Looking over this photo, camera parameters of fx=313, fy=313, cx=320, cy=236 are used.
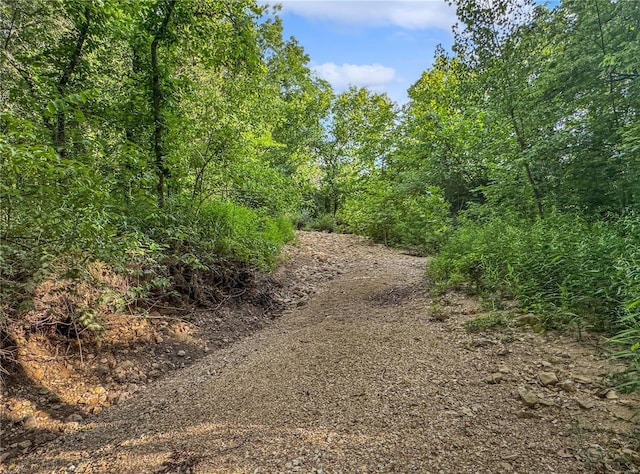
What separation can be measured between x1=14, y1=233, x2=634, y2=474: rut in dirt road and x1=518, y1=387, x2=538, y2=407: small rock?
0.03 meters

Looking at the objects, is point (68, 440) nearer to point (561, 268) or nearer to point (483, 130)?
point (561, 268)

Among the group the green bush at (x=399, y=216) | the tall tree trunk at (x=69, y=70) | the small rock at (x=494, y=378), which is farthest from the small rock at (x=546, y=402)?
the green bush at (x=399, y=216)

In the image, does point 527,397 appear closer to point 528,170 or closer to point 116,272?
point 116,272

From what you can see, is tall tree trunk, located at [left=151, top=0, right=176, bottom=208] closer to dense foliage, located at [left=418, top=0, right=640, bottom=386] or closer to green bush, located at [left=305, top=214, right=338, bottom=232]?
dense foliage, located at [left=418, top=0, right=640, bottom=386]

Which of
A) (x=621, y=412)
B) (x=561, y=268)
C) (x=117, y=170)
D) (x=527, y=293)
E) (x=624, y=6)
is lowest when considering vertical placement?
(x=621, y=412)

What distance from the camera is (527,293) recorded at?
2549mm

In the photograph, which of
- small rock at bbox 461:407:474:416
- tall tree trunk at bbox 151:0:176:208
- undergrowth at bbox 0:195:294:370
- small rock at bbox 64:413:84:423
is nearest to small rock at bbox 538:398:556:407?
small rock at bbox 461:407:474:416

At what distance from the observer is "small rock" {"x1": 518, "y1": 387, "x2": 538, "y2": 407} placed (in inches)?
59.5

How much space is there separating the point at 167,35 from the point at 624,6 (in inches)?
169

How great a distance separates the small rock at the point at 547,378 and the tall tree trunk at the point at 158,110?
3.44 meters

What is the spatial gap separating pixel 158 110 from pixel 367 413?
11.3ft

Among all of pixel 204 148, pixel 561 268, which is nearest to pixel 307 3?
pixel 204 148

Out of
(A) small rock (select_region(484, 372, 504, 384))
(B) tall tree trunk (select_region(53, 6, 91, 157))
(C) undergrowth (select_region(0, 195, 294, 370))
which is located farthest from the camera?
(B) tall tree trunk (select_region(53, 6, 91, 157))

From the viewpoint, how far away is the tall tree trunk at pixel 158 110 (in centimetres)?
328
